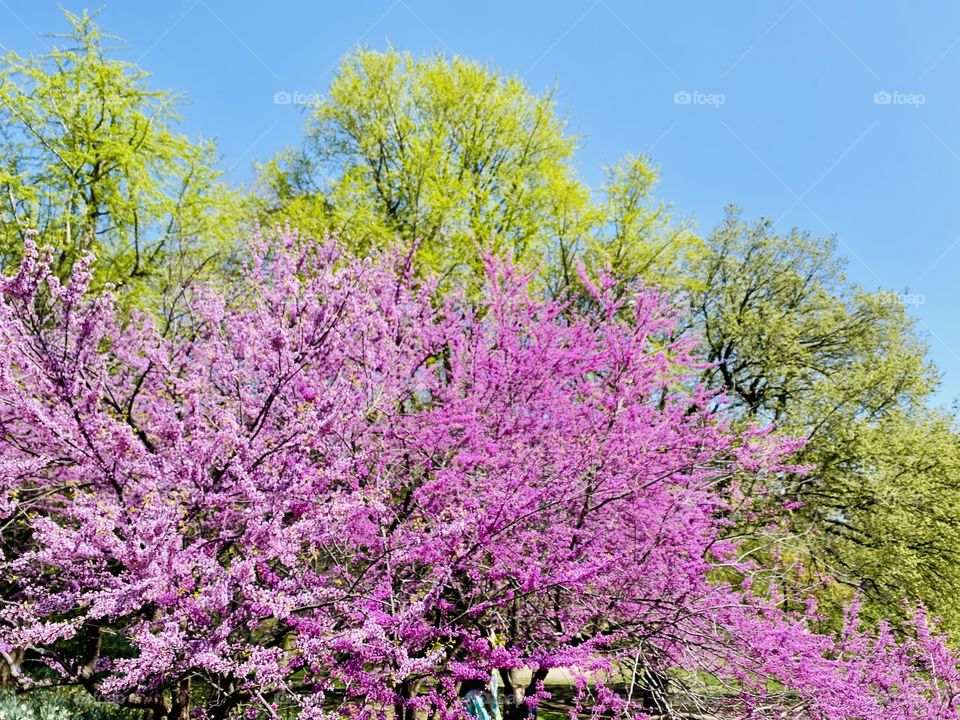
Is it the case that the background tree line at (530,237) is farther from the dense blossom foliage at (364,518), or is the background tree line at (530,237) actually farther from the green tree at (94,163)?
the dense blossom foliage at (364,518)

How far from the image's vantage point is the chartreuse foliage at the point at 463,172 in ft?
45.1

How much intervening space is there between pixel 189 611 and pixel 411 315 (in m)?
4.40

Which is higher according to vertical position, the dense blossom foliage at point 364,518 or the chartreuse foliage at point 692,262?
the chartreuse foliage at point 692,262

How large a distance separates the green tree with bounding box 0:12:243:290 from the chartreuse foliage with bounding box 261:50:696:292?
255 centimetres

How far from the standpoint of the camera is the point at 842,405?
43.0 feet

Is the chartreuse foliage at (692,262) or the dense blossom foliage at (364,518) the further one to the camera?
the chartreuse foliage at (692,262)

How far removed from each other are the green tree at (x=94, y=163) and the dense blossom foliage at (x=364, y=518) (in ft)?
20.8

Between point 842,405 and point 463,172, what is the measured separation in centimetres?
984

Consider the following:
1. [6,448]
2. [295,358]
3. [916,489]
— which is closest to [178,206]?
[6,448]

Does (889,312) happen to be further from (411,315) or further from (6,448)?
(6,448)

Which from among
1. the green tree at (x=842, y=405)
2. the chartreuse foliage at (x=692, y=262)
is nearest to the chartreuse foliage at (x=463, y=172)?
the chartreuse foliage at (x=692, y=262)

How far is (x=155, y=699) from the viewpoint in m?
4.48

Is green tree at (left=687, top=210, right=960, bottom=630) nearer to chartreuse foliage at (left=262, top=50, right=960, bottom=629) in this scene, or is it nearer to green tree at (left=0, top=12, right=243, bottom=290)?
chartreuse foliage at (left=262, top=50, right=960, bottom=629)

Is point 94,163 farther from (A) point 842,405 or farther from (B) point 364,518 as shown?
(A) point 842,405
